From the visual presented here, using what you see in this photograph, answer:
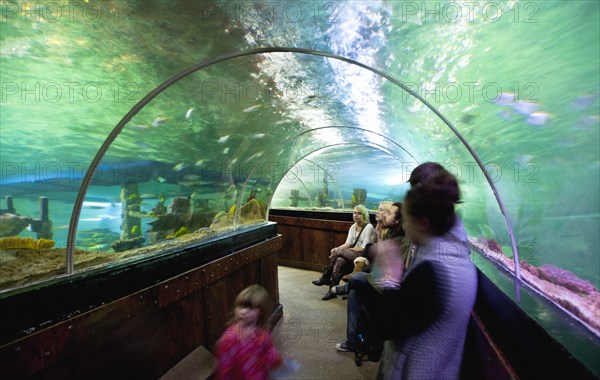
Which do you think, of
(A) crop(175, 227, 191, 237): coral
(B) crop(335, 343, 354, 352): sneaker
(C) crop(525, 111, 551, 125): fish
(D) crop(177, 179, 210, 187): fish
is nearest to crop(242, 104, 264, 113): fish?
(D) crop(177, 179, 210, 187): fish

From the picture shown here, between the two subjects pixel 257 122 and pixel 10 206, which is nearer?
pixel 10 206

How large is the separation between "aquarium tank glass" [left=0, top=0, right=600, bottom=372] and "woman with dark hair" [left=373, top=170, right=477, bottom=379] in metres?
0.49

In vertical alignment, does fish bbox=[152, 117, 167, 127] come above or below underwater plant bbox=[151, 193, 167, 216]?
above

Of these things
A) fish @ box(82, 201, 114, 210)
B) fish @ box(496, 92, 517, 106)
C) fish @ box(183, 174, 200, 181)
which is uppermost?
fish @ box(496, 92, 517, 106)

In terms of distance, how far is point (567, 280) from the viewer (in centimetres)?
244

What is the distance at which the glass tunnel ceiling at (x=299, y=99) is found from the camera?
8.76 feet

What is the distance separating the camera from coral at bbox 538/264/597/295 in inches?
87.1

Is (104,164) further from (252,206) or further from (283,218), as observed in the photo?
(283,218)

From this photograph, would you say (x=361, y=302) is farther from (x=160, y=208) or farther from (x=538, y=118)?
(x=538, y=118)

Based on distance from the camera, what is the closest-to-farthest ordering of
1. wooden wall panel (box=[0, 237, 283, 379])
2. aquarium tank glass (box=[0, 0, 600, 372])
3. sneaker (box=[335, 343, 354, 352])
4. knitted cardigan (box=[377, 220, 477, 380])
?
knitted cardigan (box=[377, 220, 477, 380]), wooden wall panel (box=[0, 237, 283, 379]), aquarium tank glass (box=[0, 0, 600, 372]), sneaker (box=[335, 343, 354, 352])

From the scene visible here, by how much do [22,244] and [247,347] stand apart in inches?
79.4

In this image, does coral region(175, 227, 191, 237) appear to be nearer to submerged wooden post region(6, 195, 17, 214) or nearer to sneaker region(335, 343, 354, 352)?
submerged wooden post region(6, 195, 17, 214)

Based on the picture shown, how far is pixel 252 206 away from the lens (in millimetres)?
7121

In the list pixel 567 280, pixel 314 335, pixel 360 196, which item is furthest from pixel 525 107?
pixel 360 196
